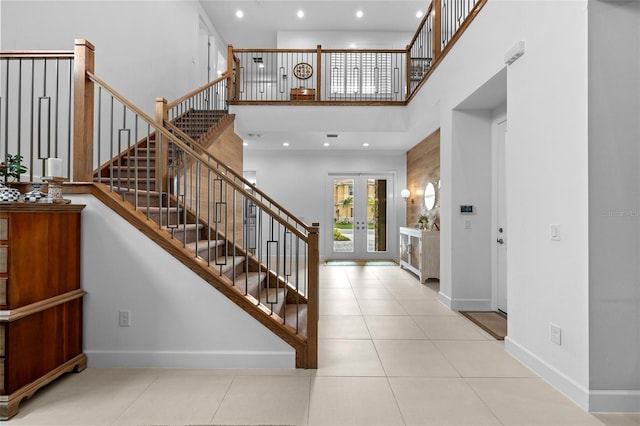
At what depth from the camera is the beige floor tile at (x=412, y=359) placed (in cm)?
264

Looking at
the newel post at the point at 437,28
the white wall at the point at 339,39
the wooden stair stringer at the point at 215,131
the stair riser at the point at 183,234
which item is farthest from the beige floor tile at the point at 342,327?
the white wall at the point at 339,39

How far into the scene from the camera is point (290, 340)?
2.66 metres

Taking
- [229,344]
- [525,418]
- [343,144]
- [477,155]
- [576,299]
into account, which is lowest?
[525,418]

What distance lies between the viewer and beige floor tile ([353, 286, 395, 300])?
4.96 meters

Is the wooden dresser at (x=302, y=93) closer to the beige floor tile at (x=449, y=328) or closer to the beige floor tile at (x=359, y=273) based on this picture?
the beige floor tile at (x=359, y=273)

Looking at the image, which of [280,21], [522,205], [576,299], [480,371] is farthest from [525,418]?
[280,21]

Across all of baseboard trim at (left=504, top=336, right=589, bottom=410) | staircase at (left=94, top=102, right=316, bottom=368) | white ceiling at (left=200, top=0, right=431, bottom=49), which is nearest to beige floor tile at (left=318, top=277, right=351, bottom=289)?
staircase at (left=94, top=102, right=316, bottom=368)

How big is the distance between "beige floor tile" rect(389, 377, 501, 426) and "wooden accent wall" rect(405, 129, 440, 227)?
15.2 ft

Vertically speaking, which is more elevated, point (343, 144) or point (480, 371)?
point (343, 144)

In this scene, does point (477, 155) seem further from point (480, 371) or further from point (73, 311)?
point (73, 311)

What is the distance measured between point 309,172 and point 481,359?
6679 millimetres

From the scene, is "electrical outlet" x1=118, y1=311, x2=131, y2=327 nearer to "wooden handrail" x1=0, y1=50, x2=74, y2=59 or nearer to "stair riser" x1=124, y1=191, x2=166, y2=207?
"stair riser" x1=124, y1=191, x2=166, y2=207

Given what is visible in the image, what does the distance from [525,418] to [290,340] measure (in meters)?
1.66

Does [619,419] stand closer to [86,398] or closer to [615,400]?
[615,400]
